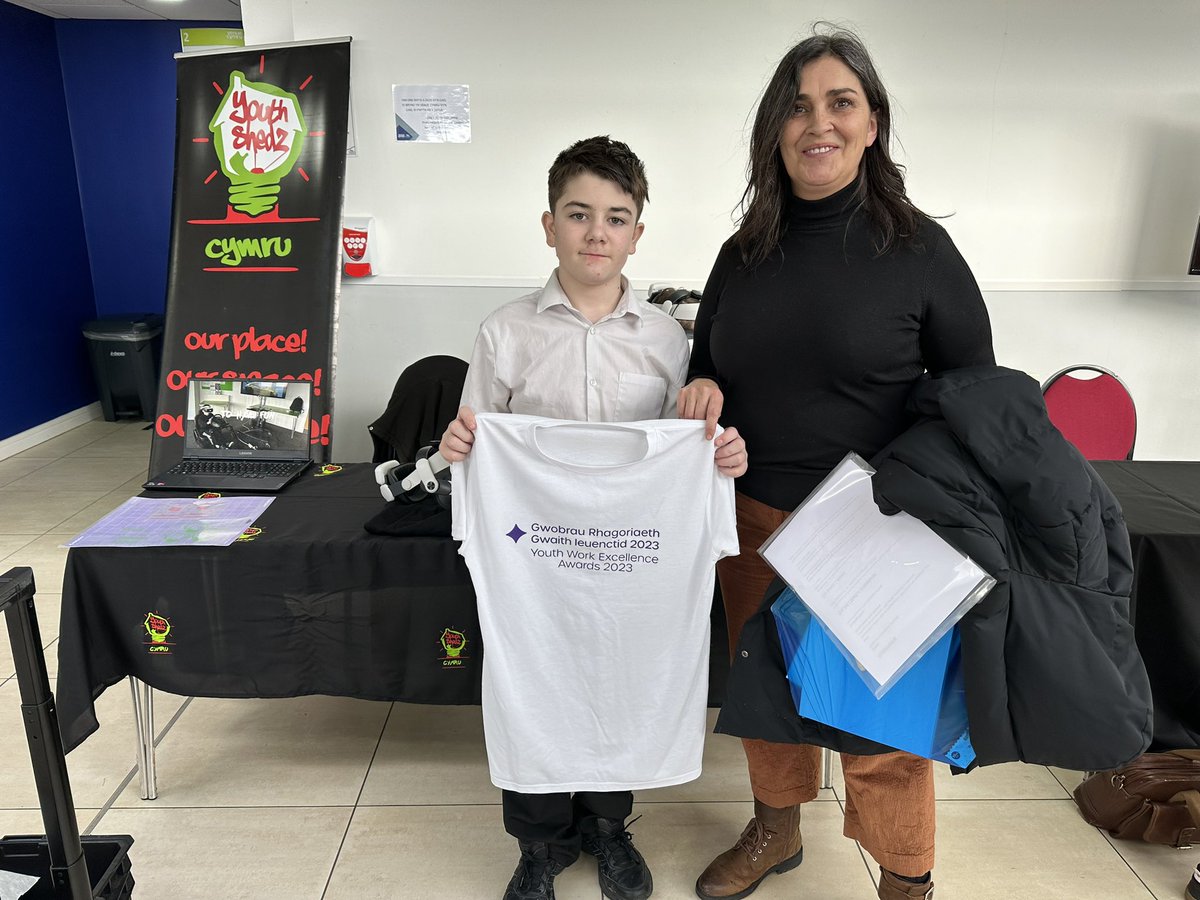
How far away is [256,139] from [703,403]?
2039mm

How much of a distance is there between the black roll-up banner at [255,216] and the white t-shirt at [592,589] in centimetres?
140

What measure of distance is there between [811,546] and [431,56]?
10.00 feet

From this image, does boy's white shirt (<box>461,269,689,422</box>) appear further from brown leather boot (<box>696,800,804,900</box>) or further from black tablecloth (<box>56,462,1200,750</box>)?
brown leather boot (<box>696,800,804,900</box>)

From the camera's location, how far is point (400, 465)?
6.19 feet

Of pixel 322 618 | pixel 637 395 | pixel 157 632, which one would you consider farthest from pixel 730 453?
pixel 157 632

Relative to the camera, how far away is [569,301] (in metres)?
1.52

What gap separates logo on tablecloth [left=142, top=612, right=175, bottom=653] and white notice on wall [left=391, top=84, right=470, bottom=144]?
2.48 m

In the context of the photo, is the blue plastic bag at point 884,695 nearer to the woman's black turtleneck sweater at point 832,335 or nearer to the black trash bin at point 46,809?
the woman's black turtleneck sweater at point 832,335

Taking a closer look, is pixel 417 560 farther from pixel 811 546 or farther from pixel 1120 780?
pixel 1120 780

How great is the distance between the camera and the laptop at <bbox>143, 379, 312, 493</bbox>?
2254 mm

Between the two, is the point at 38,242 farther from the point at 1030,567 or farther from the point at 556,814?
the point at 1030,567

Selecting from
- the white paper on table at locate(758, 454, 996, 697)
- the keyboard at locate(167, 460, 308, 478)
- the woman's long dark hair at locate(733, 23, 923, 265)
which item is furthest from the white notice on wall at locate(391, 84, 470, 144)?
the white paper on table at locate(758, 454, 996, 697)

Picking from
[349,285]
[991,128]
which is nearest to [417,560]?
[349,285]

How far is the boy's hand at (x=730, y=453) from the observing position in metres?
1.40
